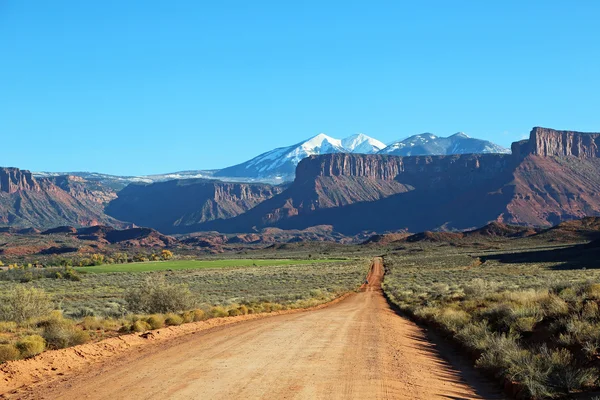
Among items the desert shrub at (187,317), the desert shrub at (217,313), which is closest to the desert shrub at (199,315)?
the desert shrub at (187,317)

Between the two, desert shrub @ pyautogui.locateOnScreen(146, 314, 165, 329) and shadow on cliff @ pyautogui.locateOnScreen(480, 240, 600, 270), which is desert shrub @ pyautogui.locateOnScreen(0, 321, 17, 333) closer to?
desert shrub @ pyautogui.locateOnScreen(146, 314, 165, 329)

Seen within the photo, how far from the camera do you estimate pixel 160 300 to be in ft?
89.0

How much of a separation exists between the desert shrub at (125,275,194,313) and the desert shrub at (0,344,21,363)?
1359 centimetres

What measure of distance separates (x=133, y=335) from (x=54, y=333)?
9.04ft

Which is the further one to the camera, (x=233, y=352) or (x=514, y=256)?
(x=514, y=256)

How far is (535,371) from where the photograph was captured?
35.0 feet

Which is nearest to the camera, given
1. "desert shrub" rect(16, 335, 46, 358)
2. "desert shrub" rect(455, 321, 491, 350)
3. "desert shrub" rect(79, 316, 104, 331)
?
"desert shrub" rect(16, 335, 46, 358)

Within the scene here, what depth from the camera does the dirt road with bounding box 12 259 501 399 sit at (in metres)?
10.4

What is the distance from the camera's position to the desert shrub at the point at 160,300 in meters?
27.1

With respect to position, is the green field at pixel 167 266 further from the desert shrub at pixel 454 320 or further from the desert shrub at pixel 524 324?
the desert shrub at pixel 524 324

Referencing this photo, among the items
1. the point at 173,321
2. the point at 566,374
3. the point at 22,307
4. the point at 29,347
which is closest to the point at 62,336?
the point at 29,347

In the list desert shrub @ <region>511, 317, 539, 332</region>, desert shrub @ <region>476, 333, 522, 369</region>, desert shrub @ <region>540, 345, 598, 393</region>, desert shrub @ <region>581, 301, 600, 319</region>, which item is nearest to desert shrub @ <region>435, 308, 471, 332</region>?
desert shrub @ <region>511, 317, 539, 332</region>

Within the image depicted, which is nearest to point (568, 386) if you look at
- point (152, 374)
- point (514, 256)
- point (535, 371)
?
point (535, 371)

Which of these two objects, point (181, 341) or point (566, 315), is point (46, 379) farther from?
point (566, 315)
